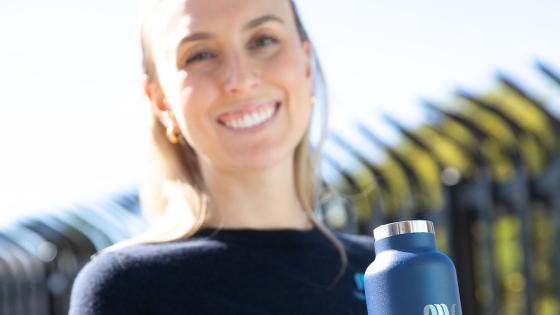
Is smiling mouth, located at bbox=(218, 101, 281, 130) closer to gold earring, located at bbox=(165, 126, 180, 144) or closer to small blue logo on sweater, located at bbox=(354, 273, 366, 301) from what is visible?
gold earring, located at bbox=(165, 126, 180, 144)

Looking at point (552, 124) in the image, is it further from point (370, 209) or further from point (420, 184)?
point (370, 209)

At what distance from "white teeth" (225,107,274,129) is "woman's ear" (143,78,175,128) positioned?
21cm

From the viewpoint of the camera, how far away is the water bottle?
1.35 meters

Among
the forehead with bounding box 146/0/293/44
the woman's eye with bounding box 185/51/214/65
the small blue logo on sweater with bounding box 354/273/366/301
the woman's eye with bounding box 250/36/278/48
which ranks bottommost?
the small blue logo on sweater with bounding box 354/273/366/301

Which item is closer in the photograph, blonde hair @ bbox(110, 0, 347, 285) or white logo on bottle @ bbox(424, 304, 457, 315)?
white logo on bottle @ bbox(424, 304, 457, 315)

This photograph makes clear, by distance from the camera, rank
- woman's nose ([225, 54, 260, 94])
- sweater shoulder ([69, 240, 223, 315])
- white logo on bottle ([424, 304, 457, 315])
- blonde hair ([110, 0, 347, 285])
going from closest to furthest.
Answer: white logo on bottle ([424, 304, 457, 315]), sweater shoulder ([69, 240, 223, 315]), woman's nose ([225, 54, 260, 94]), blonde hair ([110, 0, 347, 285])

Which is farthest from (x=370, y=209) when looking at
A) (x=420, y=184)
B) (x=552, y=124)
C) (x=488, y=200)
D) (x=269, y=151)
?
(x=269, y=151)

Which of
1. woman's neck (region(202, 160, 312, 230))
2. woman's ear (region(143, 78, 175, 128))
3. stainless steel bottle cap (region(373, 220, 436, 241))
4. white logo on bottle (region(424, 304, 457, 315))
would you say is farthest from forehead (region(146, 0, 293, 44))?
white logo on bottle (region(424, 304, 457, 315))

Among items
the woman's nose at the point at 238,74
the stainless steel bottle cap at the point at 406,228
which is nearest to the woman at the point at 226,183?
the woman's nose at the point at 238,74

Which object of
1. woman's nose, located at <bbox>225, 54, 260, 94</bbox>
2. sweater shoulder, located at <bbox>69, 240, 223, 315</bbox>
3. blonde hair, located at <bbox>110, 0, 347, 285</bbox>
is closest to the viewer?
sweater shoulder, located at <bbox>69, 240, 223, 315</bbox>

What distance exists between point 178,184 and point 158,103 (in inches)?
8.0

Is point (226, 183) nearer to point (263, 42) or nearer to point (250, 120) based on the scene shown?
point (250, 120)

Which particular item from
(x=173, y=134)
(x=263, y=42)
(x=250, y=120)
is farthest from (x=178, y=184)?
(x=263, y=42)

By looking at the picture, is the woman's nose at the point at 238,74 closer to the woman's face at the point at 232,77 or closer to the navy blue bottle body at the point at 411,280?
the woman's face at the point at 232,77
